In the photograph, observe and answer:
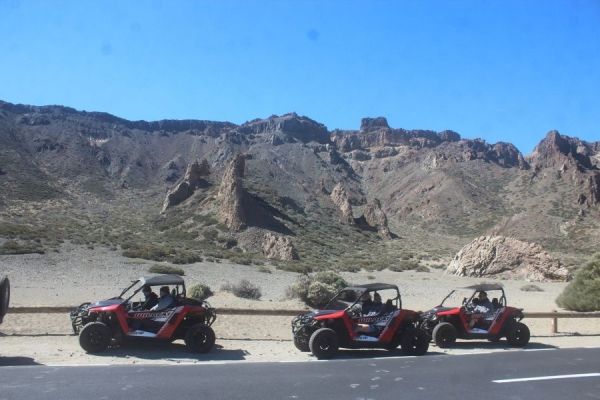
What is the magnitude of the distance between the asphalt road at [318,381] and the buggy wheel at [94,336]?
51.4 inches

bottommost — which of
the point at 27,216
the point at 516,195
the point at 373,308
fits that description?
the point at 373,308

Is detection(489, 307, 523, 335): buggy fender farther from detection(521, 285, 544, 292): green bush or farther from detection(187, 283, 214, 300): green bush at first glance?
detection(521, 285, 544, 292): green bush

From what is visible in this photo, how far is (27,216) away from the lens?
56969mm

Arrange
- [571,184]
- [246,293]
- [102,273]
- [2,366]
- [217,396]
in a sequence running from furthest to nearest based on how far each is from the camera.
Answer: [571,184] → [102,273] → [246,293] → [2,366] → [217,396]

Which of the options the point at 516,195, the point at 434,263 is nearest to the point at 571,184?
the point at 516,195

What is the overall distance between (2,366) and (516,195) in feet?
327

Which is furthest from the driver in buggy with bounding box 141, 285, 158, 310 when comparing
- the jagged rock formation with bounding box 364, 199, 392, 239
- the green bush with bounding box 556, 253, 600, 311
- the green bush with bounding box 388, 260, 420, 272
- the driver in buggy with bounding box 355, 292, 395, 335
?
the jagged rock formation with bounding box 364, 199, 392, 239

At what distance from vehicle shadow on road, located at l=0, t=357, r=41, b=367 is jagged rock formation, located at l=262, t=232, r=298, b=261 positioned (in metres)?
32.4

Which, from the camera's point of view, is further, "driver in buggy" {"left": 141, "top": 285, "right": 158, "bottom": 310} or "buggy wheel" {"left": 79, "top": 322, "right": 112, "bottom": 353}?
"driver in buggy" {"left": 141, "top": 285, "right": 158, "bottom": 310}

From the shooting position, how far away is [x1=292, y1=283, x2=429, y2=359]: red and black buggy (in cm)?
1133

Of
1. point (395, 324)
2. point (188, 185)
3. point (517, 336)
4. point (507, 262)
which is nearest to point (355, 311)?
point (395, 324)

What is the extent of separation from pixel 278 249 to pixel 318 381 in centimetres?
3535

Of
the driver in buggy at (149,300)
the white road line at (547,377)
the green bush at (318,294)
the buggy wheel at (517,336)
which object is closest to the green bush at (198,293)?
the green bush at (318,294)

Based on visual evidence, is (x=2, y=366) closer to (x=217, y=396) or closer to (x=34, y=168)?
(x=217, y=396)
